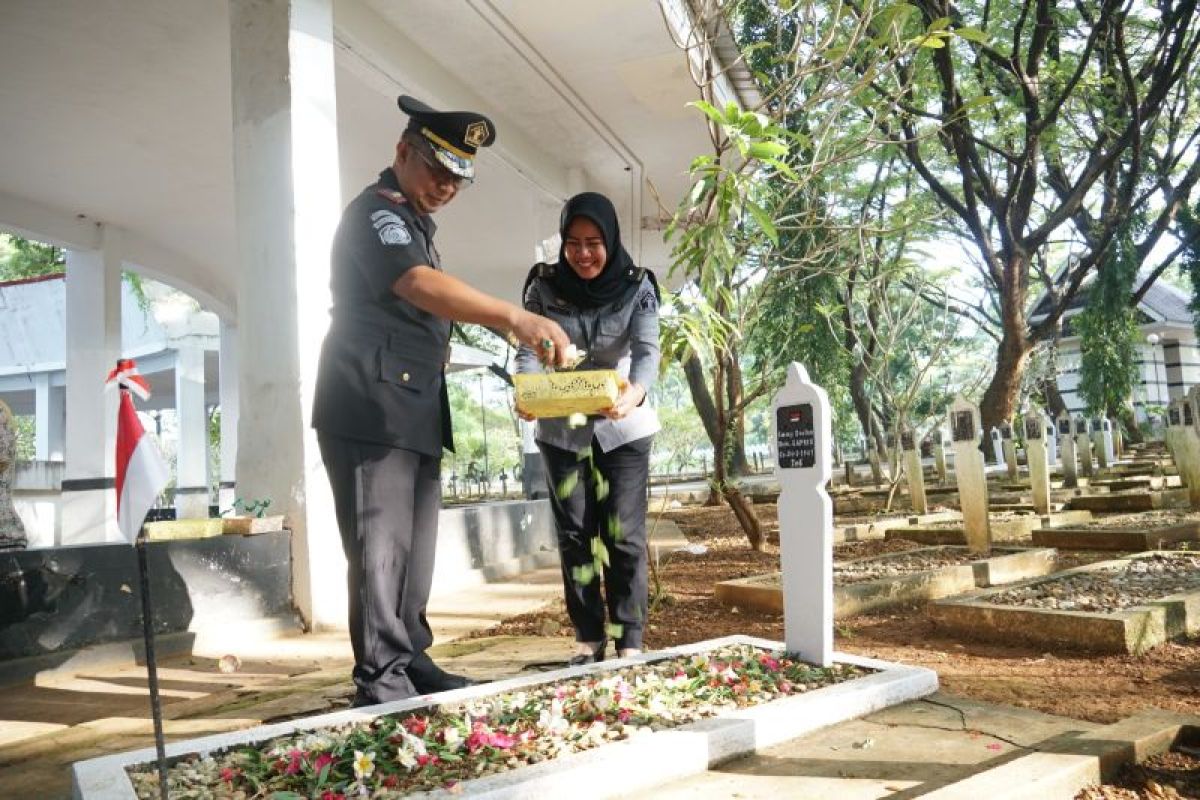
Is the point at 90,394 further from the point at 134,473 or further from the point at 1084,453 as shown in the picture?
the point at 1084,453

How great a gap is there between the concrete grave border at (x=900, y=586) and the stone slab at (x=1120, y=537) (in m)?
1.05

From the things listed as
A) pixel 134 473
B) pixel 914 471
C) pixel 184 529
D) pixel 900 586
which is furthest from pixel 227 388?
pixel 134 473

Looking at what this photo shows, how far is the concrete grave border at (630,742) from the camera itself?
191cm

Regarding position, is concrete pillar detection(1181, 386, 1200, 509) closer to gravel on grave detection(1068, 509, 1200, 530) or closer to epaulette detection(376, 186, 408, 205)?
gravel on grave detection(1068, 509, 1200, 530)

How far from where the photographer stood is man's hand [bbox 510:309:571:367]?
2.41 meters

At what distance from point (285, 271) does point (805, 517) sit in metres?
3.20

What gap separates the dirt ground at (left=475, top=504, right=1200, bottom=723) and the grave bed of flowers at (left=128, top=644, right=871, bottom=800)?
0.66 meters

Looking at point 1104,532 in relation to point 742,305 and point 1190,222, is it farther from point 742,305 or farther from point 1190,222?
point 1190,222

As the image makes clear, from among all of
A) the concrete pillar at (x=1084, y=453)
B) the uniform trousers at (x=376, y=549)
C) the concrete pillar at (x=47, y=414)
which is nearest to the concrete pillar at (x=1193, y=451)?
the concrete pillar at (x=1084, y=453)

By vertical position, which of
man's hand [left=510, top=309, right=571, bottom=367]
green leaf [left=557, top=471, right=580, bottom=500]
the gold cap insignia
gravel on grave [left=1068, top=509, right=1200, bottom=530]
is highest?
the gold cap insignia

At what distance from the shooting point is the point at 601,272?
124 inches

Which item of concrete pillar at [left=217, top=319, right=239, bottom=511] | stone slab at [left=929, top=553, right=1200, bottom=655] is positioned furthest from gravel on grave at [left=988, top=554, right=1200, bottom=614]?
concrete pillar at [left=217, top=319, right=239, bottom=511]

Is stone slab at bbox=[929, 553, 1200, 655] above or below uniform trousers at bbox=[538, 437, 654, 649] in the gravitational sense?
below

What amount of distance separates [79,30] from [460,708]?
6.11 metres
